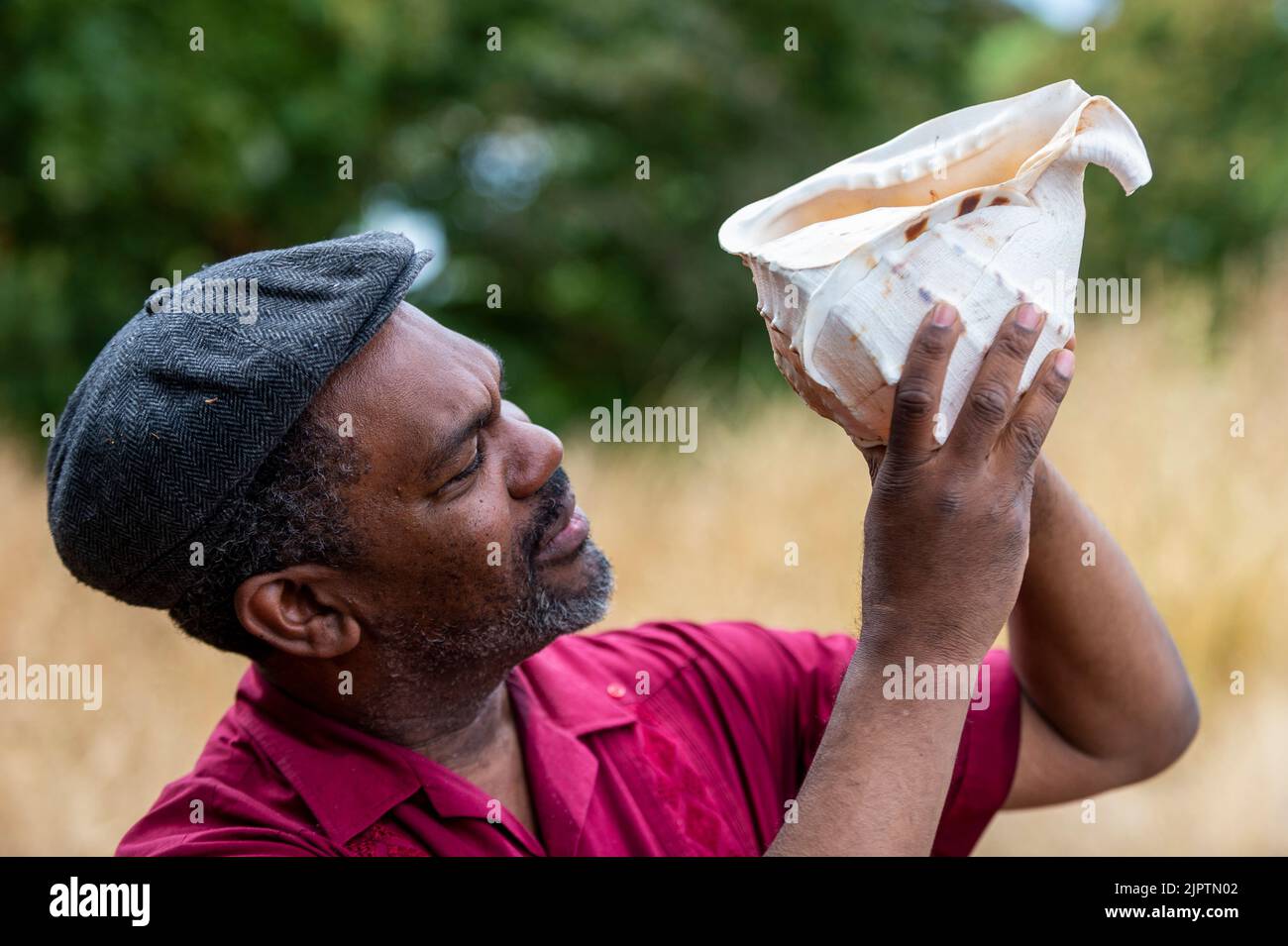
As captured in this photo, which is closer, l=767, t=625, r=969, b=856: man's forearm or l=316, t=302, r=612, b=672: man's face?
l=767, t=625, r=969, b=856: man's forearm

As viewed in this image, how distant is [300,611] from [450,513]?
0.24 meters

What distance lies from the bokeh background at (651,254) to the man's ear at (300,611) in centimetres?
149

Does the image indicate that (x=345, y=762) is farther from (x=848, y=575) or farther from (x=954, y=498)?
(x=848, y=575)

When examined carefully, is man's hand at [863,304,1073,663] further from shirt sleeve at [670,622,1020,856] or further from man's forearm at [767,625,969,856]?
shirt sleeve at [670,622,1020,856]

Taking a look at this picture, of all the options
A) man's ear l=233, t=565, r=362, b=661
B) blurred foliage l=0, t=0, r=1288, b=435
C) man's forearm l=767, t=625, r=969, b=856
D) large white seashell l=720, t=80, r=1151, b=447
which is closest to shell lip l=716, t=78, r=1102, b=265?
large white seashell l=720, t=80, r=1151, b=447

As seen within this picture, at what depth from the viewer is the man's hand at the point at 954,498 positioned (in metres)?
1.31

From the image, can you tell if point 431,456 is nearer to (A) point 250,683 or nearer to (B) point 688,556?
(A) point 250,683

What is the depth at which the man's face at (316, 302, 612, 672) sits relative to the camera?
1.62 meters

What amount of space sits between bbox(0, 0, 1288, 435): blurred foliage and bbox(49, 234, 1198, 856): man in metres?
5.43

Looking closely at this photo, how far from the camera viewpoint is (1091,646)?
181cm

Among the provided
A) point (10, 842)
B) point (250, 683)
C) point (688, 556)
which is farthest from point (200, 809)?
point (688, 556)

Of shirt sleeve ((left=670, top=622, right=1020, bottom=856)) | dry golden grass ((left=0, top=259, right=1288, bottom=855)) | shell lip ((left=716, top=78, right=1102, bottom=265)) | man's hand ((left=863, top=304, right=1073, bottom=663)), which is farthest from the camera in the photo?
dry golden grass ((left=0, top=259, right=1288, bottom=855))

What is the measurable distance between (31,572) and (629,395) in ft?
22.4

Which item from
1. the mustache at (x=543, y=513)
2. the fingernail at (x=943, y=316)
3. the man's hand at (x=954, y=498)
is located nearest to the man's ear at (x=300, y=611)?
the mustache at (x=543, y=513)
